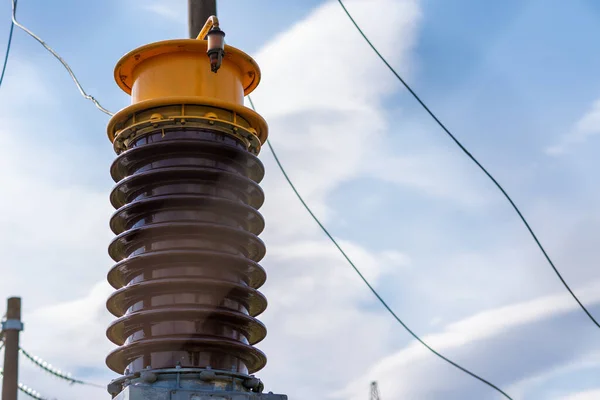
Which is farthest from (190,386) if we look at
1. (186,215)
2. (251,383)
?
(186,215)

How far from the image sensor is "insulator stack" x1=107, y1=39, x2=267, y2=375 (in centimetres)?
716

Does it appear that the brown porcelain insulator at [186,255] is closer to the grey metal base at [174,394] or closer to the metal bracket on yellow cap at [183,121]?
the metal bracket on yellow cap at [183,121]

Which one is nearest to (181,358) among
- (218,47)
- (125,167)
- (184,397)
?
(184,397)

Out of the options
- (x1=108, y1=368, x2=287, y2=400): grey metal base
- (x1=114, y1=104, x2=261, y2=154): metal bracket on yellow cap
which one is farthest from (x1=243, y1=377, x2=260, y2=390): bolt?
(x1=114, y1=104, x2=261, y2=154): metal bracket on yellow cap

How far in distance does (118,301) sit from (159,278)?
49 cm

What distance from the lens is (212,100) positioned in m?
7.76

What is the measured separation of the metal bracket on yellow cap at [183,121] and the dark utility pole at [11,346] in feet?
44.0

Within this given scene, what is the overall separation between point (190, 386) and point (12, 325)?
1449 cm

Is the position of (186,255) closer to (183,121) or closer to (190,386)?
(190,386)

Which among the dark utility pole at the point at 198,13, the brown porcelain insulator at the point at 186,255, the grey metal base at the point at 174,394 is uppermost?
the dark utility pole at the point at 198,13

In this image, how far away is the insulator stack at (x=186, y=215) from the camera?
7156 millimetres

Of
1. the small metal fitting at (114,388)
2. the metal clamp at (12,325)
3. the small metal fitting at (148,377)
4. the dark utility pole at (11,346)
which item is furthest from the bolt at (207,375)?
the metal clamp at (12,325)

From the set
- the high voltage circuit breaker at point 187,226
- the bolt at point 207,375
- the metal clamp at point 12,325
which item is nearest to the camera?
the bolt at point 207,375

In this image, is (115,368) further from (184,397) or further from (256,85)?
(256,85)
